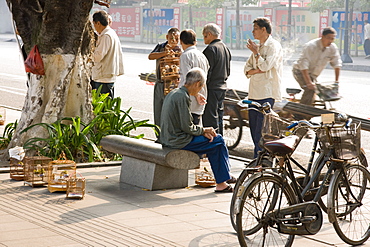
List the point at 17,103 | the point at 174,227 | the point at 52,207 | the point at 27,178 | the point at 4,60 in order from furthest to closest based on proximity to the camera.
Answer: the point at 4,60, the point at 17,103, the point at 27,178, the point at 52,207, the point at 174,227

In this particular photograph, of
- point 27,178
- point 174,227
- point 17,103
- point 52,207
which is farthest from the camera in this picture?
point 17,103

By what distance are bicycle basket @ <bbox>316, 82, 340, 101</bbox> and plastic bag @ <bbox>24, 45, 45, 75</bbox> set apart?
439 cm

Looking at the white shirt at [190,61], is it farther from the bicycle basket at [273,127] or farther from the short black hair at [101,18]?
the bicycle basket at [273,127]

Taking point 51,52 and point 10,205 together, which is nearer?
point 10,205

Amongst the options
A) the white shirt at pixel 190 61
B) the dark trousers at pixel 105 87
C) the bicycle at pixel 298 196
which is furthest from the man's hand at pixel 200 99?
the dark trousers at pixel 105 87

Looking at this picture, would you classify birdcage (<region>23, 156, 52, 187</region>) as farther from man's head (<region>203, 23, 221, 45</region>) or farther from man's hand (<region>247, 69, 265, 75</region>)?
man's hand (<region>247, 69, 265, 75</region>)

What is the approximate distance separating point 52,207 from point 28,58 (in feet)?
10.4

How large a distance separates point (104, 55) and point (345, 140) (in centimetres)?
595

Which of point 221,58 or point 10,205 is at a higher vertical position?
point 221,58

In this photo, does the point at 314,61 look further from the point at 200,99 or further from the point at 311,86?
the point at 200,99

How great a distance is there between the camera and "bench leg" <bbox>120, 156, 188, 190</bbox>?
8094 mm

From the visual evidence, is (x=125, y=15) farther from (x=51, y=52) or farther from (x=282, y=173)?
(x=282, y=173)

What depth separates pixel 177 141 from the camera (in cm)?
775

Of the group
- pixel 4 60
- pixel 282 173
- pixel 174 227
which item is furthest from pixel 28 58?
pixel 4 60
